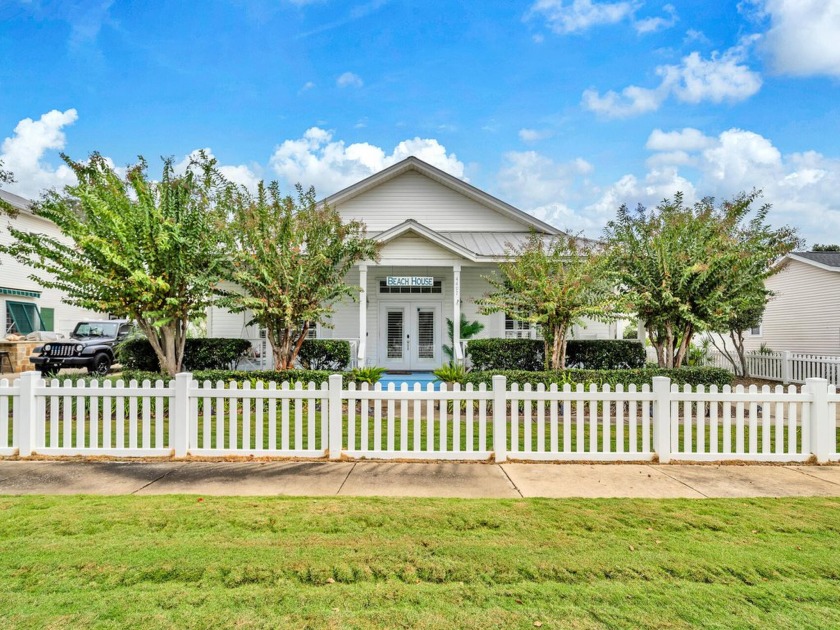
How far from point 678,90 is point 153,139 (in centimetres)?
1814

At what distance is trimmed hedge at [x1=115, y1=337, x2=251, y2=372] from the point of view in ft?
37.2

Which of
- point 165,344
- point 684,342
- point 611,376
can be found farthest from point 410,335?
point 684,342

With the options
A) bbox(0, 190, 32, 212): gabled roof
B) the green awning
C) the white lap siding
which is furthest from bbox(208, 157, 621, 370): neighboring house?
bbox(0, 190, 32, 212): gabled roof

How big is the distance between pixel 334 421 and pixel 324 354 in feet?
20.2

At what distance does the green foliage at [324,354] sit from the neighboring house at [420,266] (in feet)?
4.09

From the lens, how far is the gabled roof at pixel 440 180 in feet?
54.9

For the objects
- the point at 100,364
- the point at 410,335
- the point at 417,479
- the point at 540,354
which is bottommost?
the point at 417,479

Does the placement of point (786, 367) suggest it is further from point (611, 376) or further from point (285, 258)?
point (285, 258)

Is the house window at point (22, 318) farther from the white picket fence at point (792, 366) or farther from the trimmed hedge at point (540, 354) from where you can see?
the white picket fence at point (792, 366)

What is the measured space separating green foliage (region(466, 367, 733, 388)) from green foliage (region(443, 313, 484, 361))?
4536 millimetres

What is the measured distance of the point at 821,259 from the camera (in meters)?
19.1

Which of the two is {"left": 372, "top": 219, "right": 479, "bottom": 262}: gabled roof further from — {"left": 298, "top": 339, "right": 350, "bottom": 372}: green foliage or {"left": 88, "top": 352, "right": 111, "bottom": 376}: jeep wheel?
{"left": 88, "top": 352, "right": 111, "bottom": 376}: jeep wheel

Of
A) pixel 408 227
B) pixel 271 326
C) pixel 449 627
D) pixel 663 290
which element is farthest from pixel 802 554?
pixel 408 227

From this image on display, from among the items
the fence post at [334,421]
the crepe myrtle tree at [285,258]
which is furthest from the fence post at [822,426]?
the crepe myrtle tree at [285,258]
